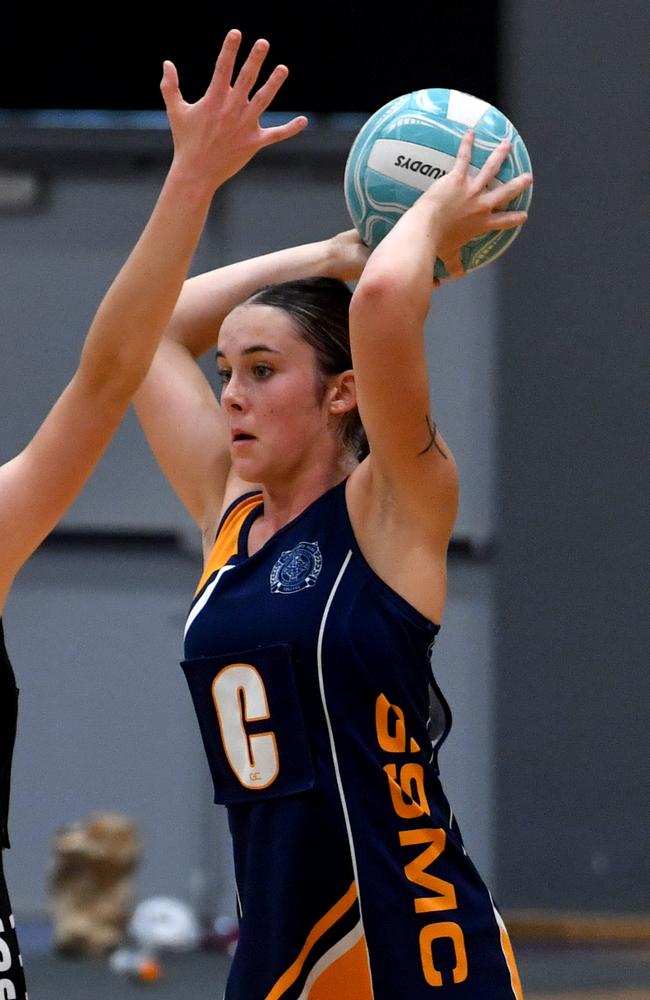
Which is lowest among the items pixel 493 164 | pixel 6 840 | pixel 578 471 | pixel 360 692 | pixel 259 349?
pixel 578 471

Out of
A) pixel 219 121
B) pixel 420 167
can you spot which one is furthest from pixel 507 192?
pixel 219 121

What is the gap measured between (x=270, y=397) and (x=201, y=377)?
455 millimetres

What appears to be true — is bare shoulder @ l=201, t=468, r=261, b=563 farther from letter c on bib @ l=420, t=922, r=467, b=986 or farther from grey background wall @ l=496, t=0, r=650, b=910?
grey background wall @ l=496, t=0, r=650, b=910

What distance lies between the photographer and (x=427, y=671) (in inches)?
98.0

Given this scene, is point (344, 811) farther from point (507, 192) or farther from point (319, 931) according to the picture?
point (507, 192)

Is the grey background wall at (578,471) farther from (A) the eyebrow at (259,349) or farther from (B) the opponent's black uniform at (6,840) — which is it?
(B) the opponent's black uniform at (6,840)

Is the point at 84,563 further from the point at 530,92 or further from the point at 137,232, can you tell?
the point at 530,92

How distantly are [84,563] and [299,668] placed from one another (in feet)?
16.9

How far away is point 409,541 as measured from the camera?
2.45m

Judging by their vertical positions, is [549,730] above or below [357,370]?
below

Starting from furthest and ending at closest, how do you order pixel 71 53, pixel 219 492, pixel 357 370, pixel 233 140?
pixel 71 53
pixel 219 492
pixel 357 370
pixel 233 140

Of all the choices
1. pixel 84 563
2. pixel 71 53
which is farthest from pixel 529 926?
pixel 71 53

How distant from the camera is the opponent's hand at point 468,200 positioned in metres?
2.44

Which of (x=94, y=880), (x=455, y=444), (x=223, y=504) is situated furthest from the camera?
(x=455, y=444)
